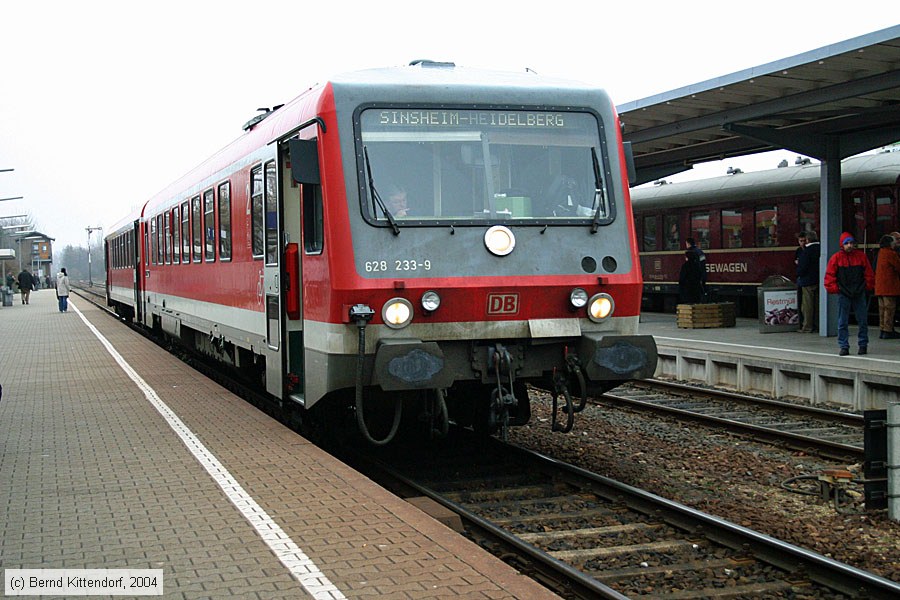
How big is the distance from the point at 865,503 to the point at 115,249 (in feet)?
92.8

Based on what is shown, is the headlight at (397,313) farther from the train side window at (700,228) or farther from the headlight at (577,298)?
the train side window at (700,228)

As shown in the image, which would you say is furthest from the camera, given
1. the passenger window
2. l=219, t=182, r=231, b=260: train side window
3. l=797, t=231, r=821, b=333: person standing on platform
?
the passenger window

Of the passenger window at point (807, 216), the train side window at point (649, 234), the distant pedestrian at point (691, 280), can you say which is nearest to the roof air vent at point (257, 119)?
the distant pedestrian at point (691, 280)

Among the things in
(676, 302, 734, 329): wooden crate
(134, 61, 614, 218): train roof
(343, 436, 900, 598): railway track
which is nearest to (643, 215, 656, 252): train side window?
(676, 302, 734, 329): wooden crate

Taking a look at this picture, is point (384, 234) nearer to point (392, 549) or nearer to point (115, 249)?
point (392, 549)

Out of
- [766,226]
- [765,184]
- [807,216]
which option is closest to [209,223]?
[807,216]

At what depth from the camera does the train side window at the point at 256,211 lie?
404 inches

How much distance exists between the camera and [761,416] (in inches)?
486

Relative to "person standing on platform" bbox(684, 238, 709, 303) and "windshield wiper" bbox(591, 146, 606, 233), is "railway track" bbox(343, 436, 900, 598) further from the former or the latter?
"person standing on platform" bbox(684, 238, 709, 303)

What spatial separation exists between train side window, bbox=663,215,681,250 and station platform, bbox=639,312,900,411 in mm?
7414

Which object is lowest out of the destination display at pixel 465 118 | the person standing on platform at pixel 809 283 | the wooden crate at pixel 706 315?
the wooden crate at pixel 706 315

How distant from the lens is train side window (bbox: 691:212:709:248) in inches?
989

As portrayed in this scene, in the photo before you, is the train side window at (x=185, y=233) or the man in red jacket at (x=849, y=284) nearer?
the man in red jacket at (x=849, y=284)

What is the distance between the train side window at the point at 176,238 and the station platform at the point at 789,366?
7.89 meters
